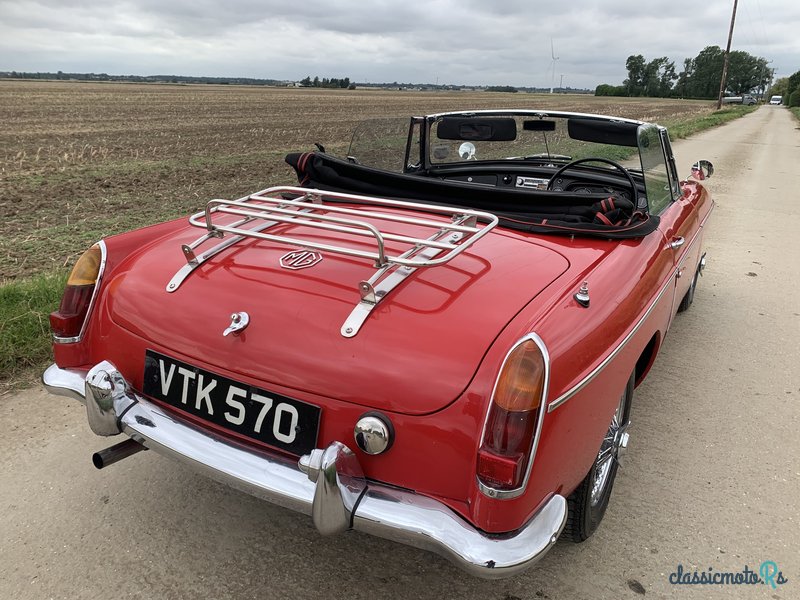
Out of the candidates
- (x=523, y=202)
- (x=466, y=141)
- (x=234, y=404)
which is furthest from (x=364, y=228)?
(x=466, y=141)

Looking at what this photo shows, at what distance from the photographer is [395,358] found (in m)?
1.65

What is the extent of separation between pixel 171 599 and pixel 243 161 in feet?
37.1

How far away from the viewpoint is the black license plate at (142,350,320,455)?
5.71 feet

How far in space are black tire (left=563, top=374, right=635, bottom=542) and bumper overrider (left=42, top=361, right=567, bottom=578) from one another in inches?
14.8

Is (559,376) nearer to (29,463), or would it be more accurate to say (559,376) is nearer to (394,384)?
(394,384)

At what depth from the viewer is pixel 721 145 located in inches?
716

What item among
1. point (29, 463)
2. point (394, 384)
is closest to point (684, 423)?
point (394, 384)

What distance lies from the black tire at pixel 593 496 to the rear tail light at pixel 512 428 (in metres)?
0.52

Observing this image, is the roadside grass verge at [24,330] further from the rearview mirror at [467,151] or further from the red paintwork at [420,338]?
the rearview mirror at [467,151]

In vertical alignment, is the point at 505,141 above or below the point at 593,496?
above

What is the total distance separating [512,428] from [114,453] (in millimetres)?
1335

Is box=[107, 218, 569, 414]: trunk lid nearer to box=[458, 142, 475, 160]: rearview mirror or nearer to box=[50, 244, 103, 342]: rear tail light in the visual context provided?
box=[50, 244, 103, 342]: rear tail light

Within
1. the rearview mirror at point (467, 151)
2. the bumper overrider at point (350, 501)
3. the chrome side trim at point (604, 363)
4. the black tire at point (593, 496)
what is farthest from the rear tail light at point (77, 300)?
the rearview mirror at point (467, 151)

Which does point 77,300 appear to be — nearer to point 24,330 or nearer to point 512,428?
point 24,330
